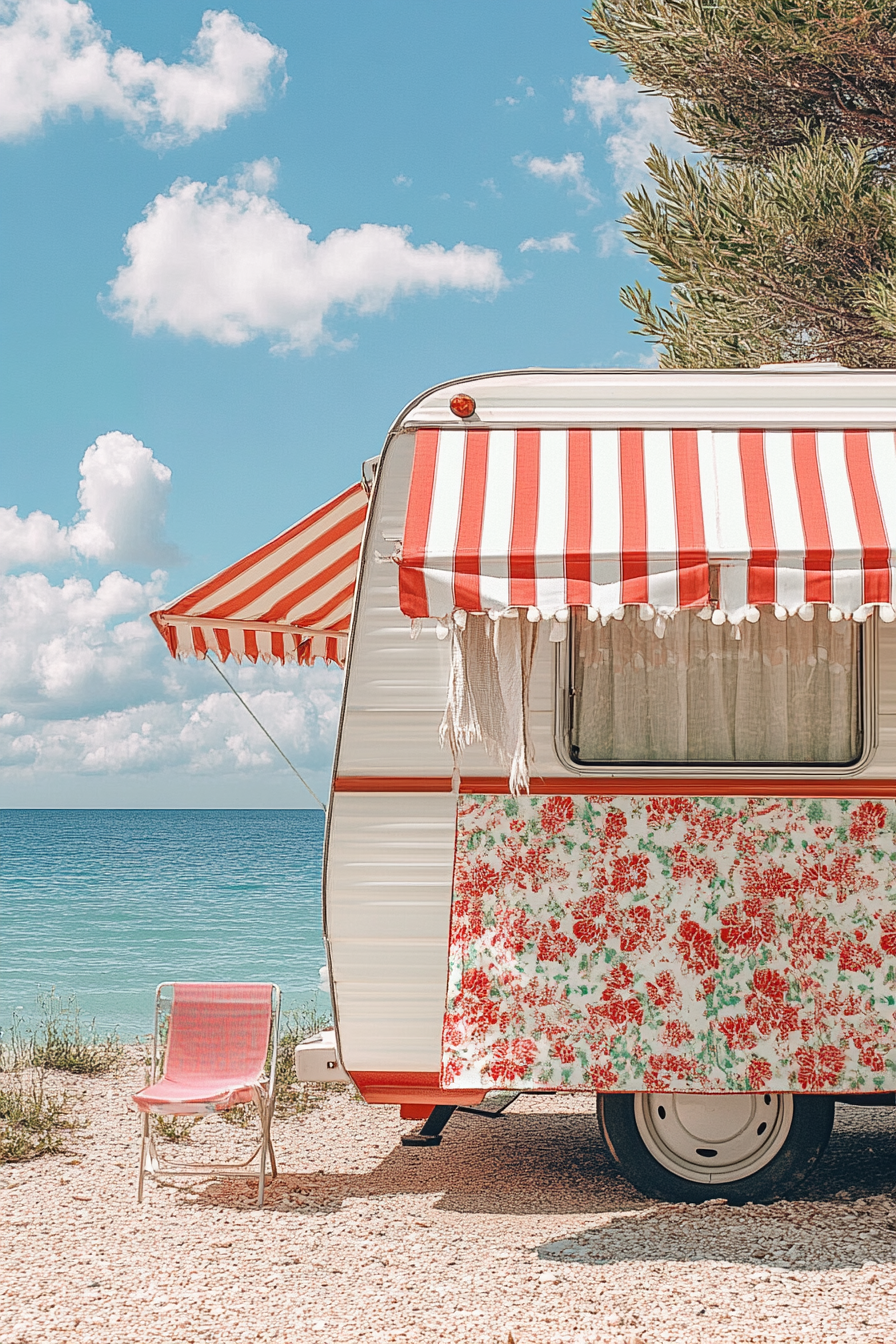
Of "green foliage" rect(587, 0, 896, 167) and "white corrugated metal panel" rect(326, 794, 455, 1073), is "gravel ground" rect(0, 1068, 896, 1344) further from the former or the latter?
"green foliage" rect(587, 0, 896, 167)

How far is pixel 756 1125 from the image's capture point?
14.3 feet

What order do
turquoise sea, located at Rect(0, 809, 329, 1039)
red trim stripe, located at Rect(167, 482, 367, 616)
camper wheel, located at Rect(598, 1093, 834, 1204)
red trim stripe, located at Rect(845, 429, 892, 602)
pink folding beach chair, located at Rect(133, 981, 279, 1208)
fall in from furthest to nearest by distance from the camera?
turquoise sea, located at Rect(0, 809, 329, 1039) → red trim stripe, located at Rect(167, 482, 367, 616) → pink folding beach chair, located at Rect(133, 981, 279, 1208) → camper wheel, located at Rect(598, 1093, 834, 1204) → red trim stripe, located at Rect(845, 429, 892, 602)

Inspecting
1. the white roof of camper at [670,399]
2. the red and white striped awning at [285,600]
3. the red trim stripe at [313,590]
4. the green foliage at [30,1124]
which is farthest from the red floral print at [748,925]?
the green foliage at [30,1124]

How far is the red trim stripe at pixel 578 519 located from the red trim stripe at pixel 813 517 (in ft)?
2.34

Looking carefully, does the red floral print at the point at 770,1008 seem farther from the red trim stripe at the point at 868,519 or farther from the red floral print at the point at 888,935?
the red trim stripe at the point at 868,519

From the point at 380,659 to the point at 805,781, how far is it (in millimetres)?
1593

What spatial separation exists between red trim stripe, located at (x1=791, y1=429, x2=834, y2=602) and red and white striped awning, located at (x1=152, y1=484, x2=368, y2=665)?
1.94m

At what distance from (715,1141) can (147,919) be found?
24506 millimetres

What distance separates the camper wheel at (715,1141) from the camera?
431cm

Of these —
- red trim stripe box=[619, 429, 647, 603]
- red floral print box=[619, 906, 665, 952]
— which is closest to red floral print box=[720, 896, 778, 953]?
red floral print box=[619, 906, 665, 952]

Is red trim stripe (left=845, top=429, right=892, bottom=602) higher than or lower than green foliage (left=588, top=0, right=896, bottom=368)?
lower

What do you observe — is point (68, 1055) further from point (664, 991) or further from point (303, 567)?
point (664, 991)

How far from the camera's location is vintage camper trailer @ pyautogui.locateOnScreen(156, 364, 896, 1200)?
13.5ft

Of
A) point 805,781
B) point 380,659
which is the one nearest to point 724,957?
point 805,781
